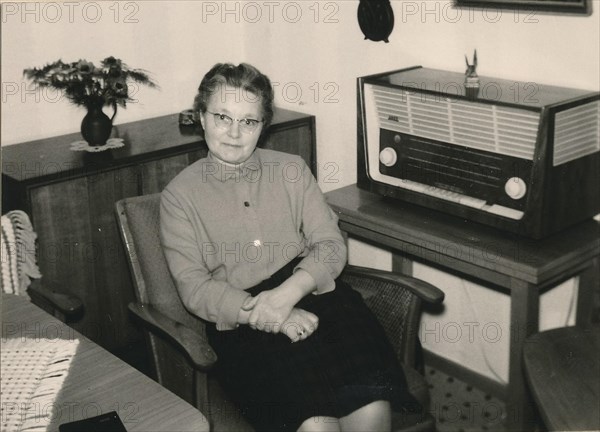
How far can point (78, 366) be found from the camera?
1.37 meters

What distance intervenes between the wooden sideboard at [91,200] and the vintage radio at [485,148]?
65 centimetres

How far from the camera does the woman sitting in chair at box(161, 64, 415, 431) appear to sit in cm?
174

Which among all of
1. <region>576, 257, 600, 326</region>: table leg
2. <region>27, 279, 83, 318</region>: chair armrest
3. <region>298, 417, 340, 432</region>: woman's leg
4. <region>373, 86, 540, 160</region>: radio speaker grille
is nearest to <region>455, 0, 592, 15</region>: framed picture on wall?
<region>373, 86, 540, 160</region>: radio speaker grille

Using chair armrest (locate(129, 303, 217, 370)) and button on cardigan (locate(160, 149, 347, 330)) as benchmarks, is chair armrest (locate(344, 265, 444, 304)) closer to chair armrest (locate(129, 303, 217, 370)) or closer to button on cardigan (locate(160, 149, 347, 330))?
button on cardigan (locate(160, 149, 347, 330))

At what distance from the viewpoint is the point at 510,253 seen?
77.2 inches

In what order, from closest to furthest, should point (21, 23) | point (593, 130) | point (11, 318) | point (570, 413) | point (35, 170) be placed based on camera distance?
point (570, 413), point (11, 318), point (593, 130), point (35, 170), point (21, 23)

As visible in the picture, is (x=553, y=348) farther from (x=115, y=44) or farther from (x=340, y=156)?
(x=115, y=44)

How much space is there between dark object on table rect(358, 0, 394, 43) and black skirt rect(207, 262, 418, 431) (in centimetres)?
114

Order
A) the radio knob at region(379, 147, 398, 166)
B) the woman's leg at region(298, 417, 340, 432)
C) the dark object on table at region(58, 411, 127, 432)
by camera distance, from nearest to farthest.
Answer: the dark object on table at region(58, 411, 127, 432) < the woman's leg at region(298, 417, 340, 432) < the radio knob at region(379, 147, 398, 166)

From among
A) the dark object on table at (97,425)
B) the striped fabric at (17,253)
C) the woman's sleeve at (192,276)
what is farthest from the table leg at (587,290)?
the striped fabric at (17,253)

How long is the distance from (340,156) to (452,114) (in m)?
0.90

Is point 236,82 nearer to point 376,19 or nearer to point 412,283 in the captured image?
point 412,283

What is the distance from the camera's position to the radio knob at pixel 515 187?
6.51 ft

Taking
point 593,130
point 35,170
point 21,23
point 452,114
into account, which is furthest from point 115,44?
point 593,130
